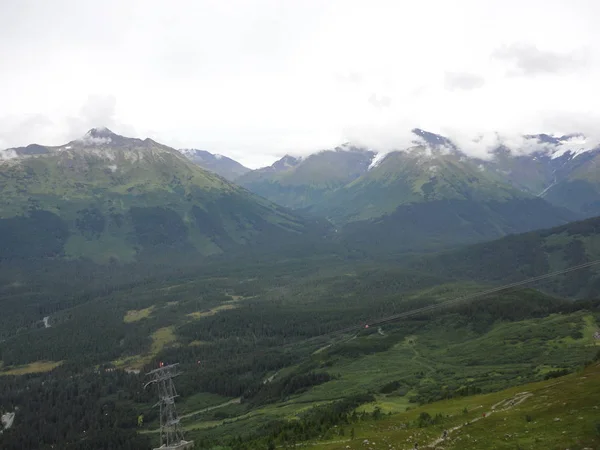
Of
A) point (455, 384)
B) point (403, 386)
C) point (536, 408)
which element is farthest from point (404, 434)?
point (403, 386)

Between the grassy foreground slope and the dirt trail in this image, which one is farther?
the dirt trail

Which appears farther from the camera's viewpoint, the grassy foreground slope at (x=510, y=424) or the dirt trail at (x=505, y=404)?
the dirt trail at (x=505, y=404)

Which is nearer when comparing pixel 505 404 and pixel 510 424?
pixel 510 424

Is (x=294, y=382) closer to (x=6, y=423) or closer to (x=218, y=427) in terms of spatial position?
(x=218, y=427)

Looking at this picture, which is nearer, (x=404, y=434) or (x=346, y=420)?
(x=404, y=434)

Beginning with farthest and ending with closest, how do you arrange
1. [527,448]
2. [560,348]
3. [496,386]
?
[560,348], [496,386], [527,448]

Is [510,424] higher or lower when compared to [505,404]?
higher

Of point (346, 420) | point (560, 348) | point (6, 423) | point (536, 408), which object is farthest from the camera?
point (6, 423)

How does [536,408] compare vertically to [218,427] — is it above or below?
above

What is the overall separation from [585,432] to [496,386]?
2722 inches

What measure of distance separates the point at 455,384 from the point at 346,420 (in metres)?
54.8

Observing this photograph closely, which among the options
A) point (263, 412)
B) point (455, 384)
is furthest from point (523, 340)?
point (263, 412)

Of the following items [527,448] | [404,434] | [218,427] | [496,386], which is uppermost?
[527,448]

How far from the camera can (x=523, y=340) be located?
19975 cm
